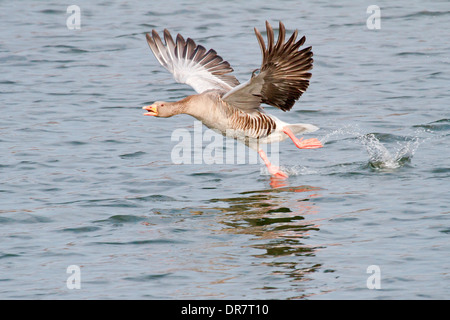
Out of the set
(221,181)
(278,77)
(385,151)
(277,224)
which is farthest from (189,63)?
(277,224)

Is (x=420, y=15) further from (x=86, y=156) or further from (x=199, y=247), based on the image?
(x=199, y=247)

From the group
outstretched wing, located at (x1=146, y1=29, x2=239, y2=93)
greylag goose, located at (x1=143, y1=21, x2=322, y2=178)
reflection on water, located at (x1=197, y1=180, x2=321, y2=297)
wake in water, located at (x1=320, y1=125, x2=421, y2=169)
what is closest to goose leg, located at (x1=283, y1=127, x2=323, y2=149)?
greylag goose, located at (x1=143, y1=21, x2=322, y2=178)

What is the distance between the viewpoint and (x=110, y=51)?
58.8ft

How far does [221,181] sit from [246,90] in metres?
1.58

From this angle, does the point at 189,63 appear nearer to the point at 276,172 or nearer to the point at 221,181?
the point at 221,181

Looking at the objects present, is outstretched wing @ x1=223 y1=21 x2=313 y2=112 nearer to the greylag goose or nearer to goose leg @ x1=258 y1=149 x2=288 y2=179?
the greylag goose

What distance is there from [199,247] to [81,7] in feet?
47.8

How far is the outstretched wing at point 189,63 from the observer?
11.2 meters

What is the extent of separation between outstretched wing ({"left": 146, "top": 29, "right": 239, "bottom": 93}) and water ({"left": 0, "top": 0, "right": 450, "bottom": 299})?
122 cm

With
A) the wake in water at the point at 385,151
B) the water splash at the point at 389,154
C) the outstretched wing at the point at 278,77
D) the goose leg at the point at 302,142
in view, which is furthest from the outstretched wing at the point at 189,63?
the water splash at the point at 389,154

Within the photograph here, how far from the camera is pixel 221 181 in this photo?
1067 cm

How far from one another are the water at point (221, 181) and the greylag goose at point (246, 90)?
666 millimetres

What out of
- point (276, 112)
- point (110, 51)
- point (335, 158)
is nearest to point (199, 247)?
point (335, 158)

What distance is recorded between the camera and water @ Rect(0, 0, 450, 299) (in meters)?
7.55
